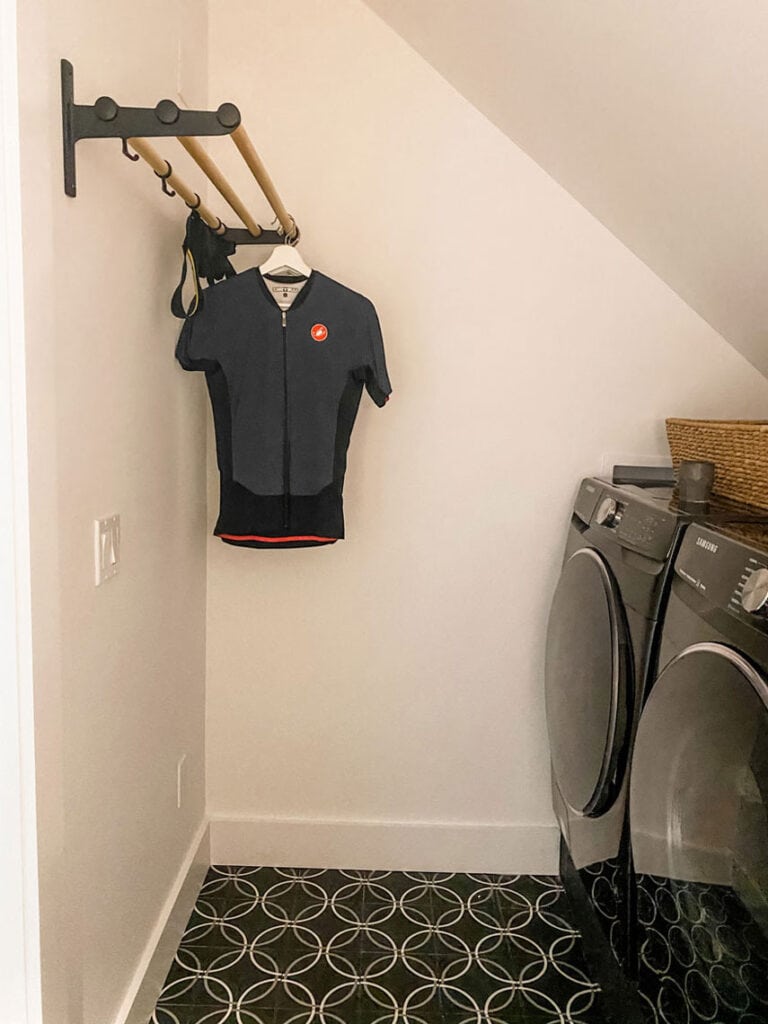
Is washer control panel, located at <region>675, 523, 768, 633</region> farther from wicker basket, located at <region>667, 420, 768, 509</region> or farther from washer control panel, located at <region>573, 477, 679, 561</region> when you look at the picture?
wicker basket, located at <region>667, 420, 768, 509</region>

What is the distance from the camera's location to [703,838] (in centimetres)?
116

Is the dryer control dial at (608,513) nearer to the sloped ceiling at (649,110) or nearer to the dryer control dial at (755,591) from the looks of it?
the sloped ceiling at (649,110)

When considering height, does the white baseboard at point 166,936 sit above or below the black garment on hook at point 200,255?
below

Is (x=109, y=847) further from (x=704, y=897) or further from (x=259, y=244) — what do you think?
(x=259, y=244)

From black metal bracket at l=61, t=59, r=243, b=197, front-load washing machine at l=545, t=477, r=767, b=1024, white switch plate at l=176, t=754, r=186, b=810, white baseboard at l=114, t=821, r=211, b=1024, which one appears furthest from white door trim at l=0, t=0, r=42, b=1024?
front-load washing machine at l=545, t=477, r=767, b=1024

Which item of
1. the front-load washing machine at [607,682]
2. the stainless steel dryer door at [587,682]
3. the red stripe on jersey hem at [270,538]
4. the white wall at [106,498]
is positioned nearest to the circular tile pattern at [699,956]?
the front-load washing machine at [607,682]

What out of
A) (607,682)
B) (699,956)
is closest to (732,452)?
(607,682)

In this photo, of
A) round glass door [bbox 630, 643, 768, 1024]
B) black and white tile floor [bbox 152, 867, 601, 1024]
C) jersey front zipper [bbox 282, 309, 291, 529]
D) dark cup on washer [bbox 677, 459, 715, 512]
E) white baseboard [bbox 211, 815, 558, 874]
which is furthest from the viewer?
white baseboard [bbox 211, 815, 558, 874]

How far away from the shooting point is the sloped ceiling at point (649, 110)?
4.05 feet

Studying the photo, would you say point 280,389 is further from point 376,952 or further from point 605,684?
point 376,952

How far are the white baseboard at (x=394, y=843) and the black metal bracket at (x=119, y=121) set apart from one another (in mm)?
1729

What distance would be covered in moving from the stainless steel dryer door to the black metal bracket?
105 centimetres

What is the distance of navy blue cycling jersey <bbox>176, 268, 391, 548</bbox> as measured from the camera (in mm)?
1962

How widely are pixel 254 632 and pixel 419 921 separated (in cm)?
83
